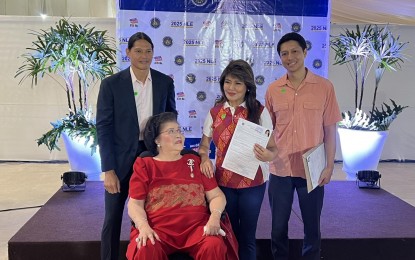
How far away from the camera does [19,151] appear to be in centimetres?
624

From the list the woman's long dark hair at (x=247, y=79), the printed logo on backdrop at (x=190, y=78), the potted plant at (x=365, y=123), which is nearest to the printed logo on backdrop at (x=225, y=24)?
the printed logo on backdrop at (x=190, y=78)

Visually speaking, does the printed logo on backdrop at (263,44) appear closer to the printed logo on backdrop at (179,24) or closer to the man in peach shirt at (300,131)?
the printed logo on backdrop at (179,24)

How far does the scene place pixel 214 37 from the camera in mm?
4512

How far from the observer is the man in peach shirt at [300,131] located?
233cm

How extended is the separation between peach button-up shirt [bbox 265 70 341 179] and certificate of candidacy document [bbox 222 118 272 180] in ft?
0.70

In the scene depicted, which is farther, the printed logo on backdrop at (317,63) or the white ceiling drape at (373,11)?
the white ceiling drape at (373,11)

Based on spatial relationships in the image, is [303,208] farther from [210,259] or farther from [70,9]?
[70,9]

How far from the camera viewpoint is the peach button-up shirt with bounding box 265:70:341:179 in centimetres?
234

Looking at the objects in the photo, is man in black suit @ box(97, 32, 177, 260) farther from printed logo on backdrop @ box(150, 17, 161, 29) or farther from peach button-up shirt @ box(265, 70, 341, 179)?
printed logo on backdrop @ box(150, 17, 161, 29)

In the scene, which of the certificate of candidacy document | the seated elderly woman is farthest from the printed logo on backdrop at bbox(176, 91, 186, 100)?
the certificate of candidacy document

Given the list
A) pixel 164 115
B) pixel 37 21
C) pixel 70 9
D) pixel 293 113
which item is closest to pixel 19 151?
pixel 37 21

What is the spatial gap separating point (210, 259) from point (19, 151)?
16.4ft

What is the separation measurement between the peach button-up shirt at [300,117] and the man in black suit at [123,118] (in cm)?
68

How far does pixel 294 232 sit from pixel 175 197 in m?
1.18
